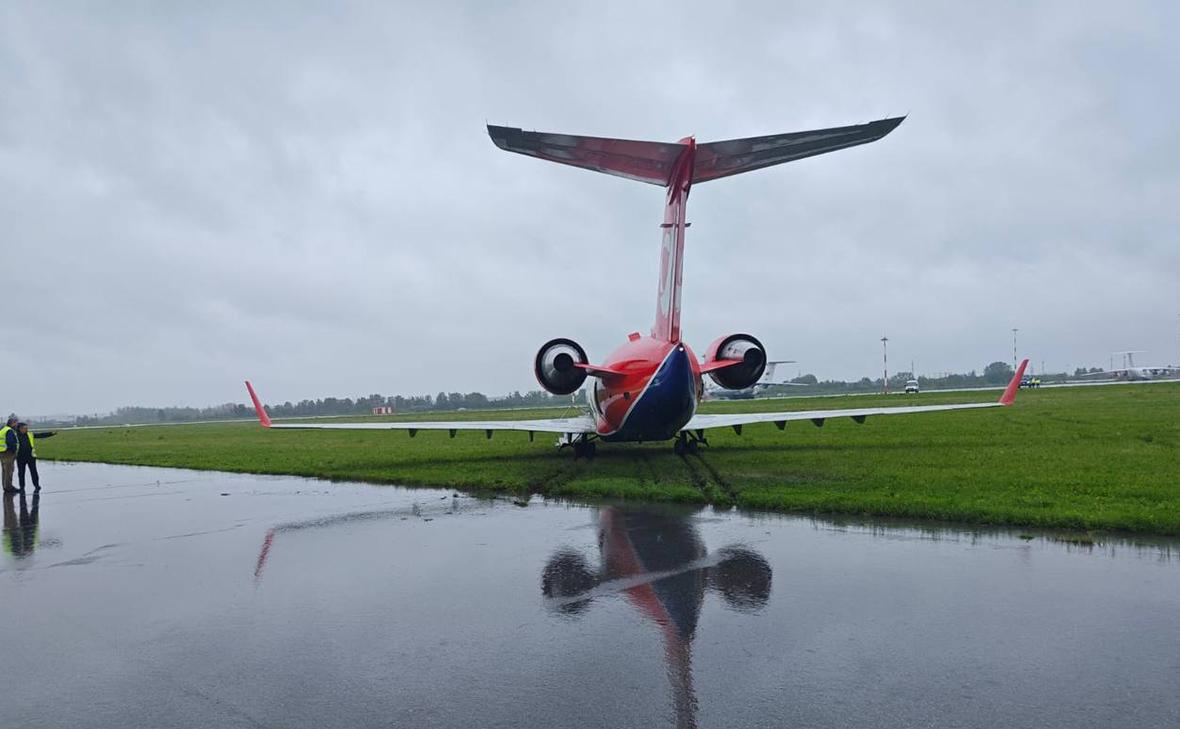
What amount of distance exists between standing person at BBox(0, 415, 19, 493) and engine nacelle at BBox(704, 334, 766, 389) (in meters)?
15.3

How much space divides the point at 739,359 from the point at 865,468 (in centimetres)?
334

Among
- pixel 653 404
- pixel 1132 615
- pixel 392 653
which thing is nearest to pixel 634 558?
pixel 392 653

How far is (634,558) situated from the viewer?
26.6ft

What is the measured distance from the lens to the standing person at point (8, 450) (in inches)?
626

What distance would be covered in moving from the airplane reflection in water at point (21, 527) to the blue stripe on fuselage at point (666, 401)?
10109 mm

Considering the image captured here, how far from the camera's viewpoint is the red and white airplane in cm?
1297

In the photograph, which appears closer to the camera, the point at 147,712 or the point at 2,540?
the point at 147,712

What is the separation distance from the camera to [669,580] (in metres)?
7.16

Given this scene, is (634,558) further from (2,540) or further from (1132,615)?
(2,540)

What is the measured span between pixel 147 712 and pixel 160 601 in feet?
9.21

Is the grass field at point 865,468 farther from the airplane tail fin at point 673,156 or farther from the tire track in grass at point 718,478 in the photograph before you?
the airplane tail fin at point 673,156

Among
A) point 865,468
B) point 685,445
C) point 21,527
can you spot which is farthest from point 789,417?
point 21,527

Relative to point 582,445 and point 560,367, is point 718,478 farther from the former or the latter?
point 582,445

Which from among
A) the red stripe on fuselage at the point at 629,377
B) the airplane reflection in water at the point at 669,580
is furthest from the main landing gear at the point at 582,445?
the airplane reflection in water at the point at 669,580
